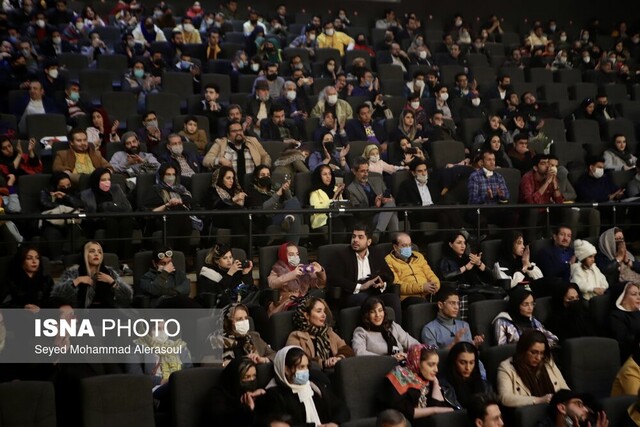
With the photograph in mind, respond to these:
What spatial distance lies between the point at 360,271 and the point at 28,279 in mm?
2027

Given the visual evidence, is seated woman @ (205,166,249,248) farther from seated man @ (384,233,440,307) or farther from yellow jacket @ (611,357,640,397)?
yellow jacket @ (611,357,640,397)

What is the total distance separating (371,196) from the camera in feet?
23.6

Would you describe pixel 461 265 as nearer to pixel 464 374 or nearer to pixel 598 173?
pixel 464 374

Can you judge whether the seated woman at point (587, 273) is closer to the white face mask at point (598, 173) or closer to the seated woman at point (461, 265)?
the seated woman at point (461, 265)

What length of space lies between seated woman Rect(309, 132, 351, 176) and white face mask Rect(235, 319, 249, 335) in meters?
2.82

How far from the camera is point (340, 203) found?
6938 millimetres

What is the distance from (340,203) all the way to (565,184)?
7.21ft

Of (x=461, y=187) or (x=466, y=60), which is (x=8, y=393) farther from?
(x=466, y=60)

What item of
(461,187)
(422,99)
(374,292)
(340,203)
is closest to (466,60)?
(422,99)

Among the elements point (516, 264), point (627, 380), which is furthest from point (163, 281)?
point (627, 380)

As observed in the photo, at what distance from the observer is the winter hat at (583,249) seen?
261 inches

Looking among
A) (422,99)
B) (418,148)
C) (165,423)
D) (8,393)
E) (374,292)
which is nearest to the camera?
(8,393)

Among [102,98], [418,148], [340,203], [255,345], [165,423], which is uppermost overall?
[102,98]

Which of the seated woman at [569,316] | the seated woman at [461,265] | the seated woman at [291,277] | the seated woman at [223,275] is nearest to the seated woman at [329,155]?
the seated woman at [461,265]
